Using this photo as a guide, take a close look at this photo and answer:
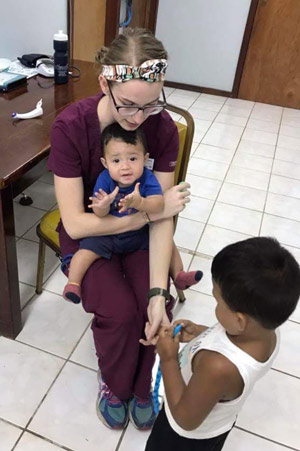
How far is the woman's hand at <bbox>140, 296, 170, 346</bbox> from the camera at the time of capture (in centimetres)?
114

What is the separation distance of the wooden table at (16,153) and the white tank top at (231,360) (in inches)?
27.5

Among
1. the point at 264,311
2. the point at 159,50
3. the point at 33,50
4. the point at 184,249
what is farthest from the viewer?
the point at 33,50

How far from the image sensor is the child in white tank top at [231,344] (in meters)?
0.71

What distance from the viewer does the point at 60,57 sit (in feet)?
6.03

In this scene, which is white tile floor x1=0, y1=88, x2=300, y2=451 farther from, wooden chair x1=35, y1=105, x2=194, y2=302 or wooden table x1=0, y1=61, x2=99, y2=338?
wooden chair x1=35, y1=105, x2=194, y2=302

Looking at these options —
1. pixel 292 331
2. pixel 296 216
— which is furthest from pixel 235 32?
pixel 292 331

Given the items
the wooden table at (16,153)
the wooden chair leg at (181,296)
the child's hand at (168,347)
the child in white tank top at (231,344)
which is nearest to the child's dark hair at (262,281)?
the child in white tank top at (231,344)

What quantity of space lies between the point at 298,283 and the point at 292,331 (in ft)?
3.85

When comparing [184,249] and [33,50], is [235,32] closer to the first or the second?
[33,50]

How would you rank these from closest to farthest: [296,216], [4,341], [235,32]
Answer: [4,341] → [296,216] → [235,32]

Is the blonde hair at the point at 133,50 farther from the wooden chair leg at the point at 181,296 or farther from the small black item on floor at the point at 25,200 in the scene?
the small black item on floor at the point at 25,200

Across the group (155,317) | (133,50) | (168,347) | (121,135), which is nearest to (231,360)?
(168,347)

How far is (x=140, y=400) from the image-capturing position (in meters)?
1.31

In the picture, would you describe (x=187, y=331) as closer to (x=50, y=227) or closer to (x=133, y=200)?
(x=133, y=200)
